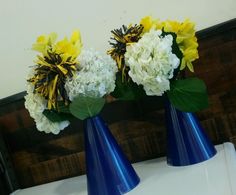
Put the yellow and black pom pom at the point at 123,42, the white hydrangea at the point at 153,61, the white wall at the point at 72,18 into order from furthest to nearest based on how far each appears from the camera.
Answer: the white wall at the point at 72,18
the yellow and black pom pom at the point at 123,42
the white hydrangea at the point at 153,61

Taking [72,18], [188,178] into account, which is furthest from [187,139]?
[72,18]

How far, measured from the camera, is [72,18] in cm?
121

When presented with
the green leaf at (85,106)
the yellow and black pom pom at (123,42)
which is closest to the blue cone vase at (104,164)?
the green leaf at (85,106)

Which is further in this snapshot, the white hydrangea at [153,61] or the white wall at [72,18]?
the white wall at [72,18]

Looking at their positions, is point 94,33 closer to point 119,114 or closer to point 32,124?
point 119,114

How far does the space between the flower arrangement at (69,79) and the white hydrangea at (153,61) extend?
79 millimetres

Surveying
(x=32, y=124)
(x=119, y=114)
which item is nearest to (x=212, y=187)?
(x=119, y=114)

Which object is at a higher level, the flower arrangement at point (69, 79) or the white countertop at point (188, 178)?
the flower arrangement at point (69, 79)

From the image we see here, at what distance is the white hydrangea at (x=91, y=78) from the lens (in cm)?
86

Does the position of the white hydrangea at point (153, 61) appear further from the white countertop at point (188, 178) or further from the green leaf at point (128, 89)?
the white countertop at point (188, 178)

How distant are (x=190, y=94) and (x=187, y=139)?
5.6 inches


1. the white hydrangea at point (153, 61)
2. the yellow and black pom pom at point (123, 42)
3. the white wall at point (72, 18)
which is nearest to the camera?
the white hydrangea at point (153, 61)

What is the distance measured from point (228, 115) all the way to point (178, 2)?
39 centimetres

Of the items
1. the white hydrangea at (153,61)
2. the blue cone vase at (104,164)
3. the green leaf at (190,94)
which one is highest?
the white hydrangea at (153,61)
